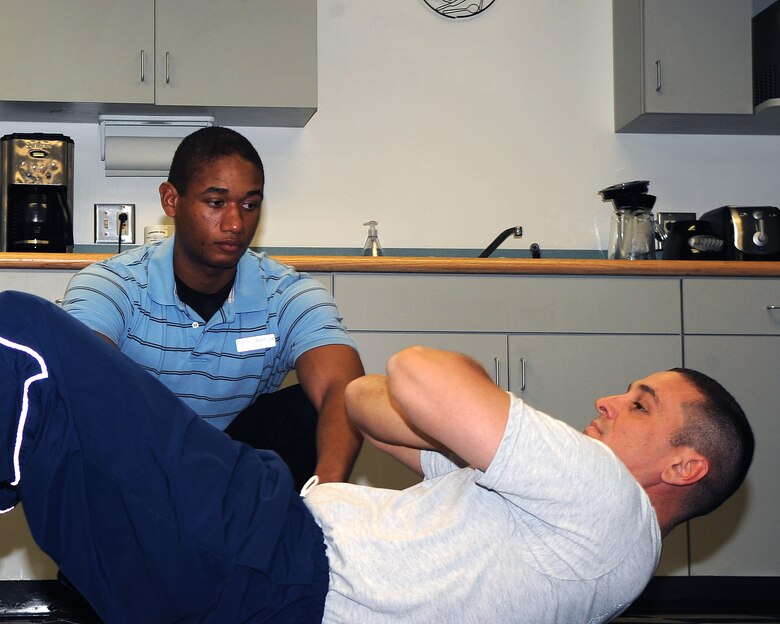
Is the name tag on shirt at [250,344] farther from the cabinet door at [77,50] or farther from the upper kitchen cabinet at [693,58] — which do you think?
the upper kitchen cabinet at [693,58]

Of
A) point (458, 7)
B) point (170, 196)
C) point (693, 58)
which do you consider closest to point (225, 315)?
point (170, 196)

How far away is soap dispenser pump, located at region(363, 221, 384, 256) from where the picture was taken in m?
3.65

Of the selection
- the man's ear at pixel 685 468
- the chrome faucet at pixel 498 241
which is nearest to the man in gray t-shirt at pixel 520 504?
the man's ear at pixel 685 468

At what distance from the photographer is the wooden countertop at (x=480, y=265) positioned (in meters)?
2.99

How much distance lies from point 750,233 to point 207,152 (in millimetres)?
2151

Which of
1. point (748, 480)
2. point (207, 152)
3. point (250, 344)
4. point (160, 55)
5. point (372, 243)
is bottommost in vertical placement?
point (748, 480)

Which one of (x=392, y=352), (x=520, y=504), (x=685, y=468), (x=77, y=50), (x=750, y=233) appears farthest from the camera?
(x=750, y=233)

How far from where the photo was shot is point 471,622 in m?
1.28

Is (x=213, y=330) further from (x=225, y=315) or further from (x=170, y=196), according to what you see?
(x=170, y=196)

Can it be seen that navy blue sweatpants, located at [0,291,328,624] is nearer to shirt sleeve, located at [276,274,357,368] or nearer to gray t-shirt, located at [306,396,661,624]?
gray t-shirt, located at [306,396,661,624]

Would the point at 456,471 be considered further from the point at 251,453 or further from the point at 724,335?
the point at 724,335

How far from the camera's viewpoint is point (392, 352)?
10.2 feet

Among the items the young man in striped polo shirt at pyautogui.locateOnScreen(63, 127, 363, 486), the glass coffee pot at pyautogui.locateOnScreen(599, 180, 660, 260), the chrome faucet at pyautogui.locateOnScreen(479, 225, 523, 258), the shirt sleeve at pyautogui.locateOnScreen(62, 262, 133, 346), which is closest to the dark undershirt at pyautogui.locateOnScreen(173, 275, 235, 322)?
the young man in striped polo shirt at pyautogui.locateOnScreen(63, 127, 363, 486)

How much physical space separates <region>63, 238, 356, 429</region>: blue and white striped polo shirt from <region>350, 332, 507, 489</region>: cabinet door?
0.86 meters
